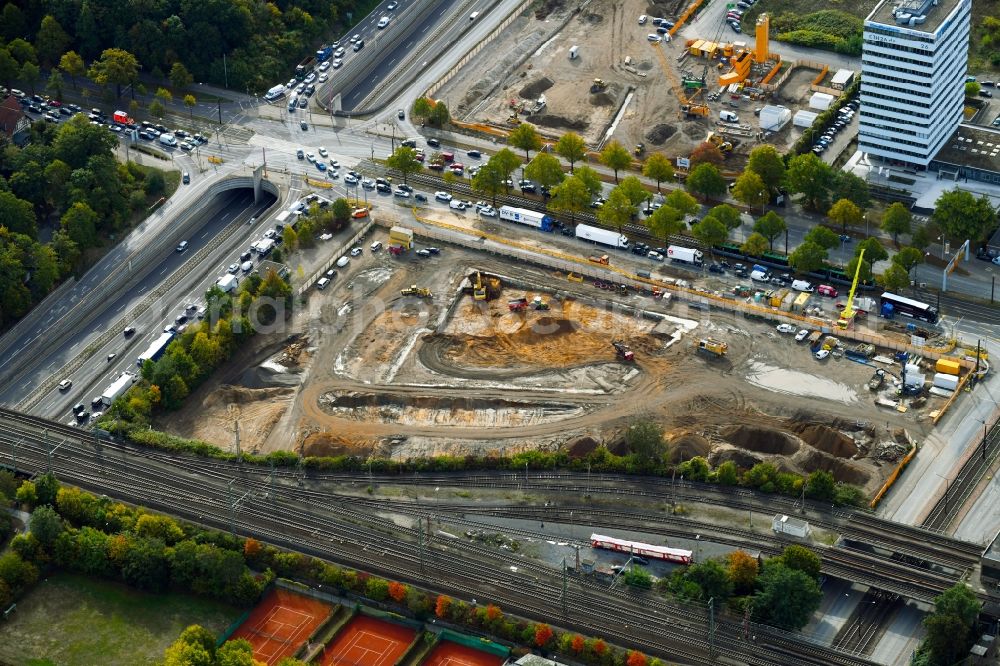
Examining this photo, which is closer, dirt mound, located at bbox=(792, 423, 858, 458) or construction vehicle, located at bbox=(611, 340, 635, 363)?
dirt mound, located at bbox=(792, 423, 858, 458)

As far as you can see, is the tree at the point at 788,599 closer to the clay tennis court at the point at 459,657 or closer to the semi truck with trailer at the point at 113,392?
the clay tennis court at the point at 459,657

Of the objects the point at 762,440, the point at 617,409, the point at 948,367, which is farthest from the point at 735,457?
the point at 948,367

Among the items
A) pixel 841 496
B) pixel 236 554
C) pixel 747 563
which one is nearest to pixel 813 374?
pixel 841 496

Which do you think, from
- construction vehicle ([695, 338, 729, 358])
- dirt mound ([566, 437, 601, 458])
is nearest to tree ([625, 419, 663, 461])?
dirt mound ([566, 437, 601, 458])

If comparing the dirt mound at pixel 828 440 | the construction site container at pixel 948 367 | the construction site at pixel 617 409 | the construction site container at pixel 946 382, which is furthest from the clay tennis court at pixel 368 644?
the construction site container at pixel 948 367

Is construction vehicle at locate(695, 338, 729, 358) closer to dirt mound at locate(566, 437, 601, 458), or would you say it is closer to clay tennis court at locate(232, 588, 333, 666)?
dirt mound at locate(566, 437, 601, 458)

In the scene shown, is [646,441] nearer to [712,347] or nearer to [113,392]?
[712,347]
